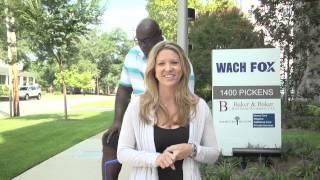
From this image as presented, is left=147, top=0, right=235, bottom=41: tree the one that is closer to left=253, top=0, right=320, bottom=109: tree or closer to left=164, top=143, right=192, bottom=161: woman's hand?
left=253, top=0, right=320, bottom=109: tree

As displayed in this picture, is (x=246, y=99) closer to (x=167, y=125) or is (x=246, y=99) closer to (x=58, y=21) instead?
(x=167, y=125)

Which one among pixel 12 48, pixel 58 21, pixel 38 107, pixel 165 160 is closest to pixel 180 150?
pixel 165 160

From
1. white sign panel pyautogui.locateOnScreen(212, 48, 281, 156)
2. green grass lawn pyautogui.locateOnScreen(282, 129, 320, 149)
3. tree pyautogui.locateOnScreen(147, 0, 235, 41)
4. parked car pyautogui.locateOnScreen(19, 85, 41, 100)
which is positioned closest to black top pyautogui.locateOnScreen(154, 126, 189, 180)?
white sign panel pyautogui.locateOnScreen(212, 48, 281, 156)

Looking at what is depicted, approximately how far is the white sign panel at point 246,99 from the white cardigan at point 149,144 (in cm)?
635

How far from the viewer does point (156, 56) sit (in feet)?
9.84

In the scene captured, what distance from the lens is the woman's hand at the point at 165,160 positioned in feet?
8.93

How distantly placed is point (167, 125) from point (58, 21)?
1720 cm

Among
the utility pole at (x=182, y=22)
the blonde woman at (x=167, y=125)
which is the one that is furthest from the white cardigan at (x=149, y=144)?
the utility pole at (x=182, y=22)

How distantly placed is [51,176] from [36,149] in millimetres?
3439

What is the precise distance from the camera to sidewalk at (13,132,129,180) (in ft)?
29.0

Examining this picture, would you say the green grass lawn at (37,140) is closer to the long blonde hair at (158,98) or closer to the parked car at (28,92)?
the long blonde hair at (158,98)

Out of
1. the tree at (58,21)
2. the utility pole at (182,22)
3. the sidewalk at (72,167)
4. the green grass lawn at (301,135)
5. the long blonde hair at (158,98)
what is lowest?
the sidewalk at (72,167)

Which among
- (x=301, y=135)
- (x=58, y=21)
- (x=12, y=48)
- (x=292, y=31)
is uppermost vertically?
(x=58, y=21)

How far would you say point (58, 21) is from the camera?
64.2 feet
